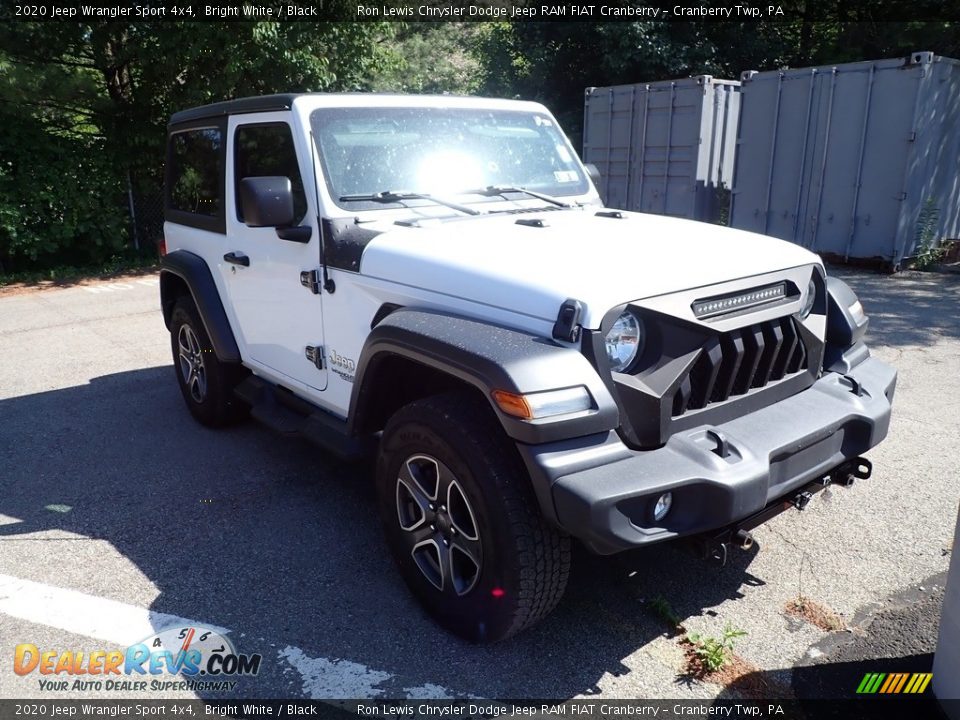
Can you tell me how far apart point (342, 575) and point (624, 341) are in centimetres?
170

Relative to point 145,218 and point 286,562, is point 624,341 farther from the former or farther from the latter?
point 145,218

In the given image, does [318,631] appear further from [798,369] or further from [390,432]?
[798,369]

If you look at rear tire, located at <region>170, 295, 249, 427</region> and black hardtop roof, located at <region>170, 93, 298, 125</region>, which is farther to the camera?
rear tire, located at <region>170, 295, 249, 427</region>

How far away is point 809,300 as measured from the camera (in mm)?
3318

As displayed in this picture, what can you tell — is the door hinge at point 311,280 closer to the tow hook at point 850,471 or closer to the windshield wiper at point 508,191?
the windshield wiper at point 508,191

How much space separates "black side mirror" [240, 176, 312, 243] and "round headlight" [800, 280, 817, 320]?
2.29 metres

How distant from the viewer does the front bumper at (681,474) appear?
2.38m

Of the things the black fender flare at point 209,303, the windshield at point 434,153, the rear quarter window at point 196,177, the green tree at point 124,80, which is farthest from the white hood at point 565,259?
the green tree at point 124,80

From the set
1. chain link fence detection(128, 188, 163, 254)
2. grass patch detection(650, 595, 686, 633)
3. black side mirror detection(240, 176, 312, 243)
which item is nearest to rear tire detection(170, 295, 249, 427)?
black side mirror detection(240, 176, 312, 243)

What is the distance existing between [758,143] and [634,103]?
7.36 feet

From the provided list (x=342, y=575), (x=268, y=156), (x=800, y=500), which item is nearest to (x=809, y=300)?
(x=800, y=500)

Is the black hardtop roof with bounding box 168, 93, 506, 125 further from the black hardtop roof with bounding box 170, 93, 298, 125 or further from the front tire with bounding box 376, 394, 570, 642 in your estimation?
the front tire with bounding box 376, 394, 570, 642

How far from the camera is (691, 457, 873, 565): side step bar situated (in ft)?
9.00

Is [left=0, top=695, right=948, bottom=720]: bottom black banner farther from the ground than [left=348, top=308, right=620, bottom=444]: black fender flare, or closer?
closer
